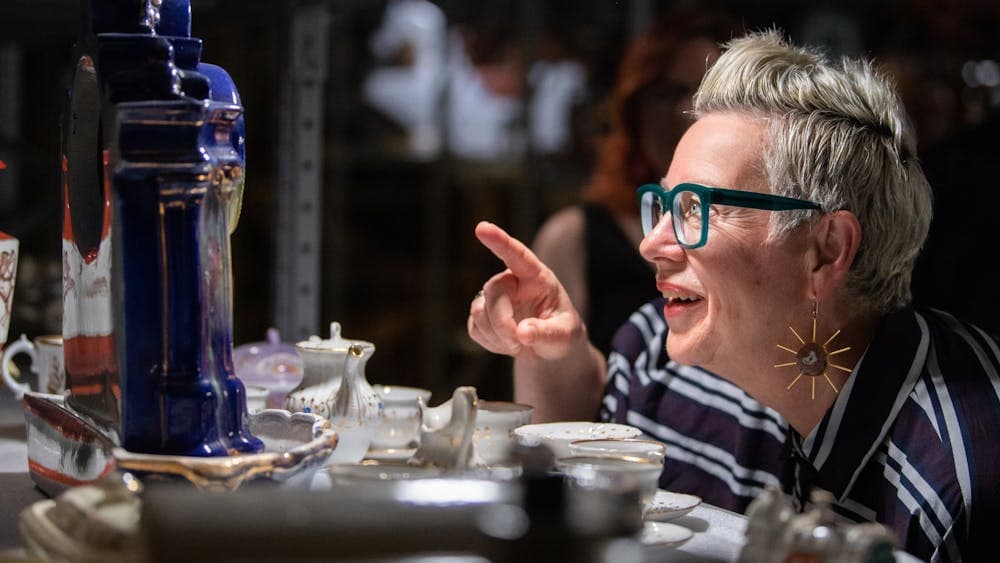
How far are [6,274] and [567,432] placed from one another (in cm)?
67

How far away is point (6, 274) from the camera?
129cm

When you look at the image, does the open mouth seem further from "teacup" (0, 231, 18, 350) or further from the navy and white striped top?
"teacup" (0, 231, 18, 350)

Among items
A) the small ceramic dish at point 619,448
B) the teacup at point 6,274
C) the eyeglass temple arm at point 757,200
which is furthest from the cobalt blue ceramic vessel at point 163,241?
the eyeglass temple arm at point 757,200

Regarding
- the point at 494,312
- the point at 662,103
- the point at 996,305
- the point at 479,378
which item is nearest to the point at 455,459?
the point at 494,312

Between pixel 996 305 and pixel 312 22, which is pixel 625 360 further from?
pixel 996 305

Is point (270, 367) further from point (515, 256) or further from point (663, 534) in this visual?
point (663, 534)

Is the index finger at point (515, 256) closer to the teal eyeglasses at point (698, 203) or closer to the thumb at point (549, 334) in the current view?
the thumb at point (549, 334)

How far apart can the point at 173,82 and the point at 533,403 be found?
1.01 meters

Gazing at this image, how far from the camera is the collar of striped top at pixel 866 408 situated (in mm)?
1504

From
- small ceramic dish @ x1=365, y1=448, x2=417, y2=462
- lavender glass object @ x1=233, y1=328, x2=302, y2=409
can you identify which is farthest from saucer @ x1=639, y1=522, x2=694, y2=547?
lavender glass object @ x1=233, y1=328, x2=302, y2=409

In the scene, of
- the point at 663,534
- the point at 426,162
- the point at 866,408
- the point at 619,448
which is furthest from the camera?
the point at 426,162

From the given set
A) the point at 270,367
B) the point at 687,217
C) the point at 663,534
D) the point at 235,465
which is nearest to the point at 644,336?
the point at 687,217

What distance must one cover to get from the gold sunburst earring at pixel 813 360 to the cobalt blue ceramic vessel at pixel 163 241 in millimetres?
800

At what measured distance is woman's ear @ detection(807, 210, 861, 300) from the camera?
5.20ft
